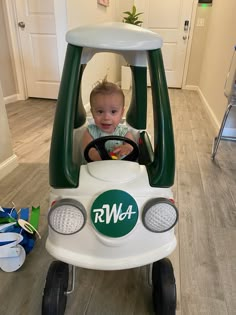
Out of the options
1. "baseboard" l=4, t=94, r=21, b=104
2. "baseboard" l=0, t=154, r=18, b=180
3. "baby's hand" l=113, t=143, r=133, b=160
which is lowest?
"baseboard" l=4, t=94, r=21, b=104

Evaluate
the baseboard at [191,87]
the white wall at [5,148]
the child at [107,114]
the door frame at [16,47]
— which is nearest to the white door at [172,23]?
the baseboard at [191,87]

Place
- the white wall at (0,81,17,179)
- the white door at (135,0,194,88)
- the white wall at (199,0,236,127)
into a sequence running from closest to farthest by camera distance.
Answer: the white wall at (0,81,17,179) < the white wall at (199,0,236,127) < the white door at (135,0,194,88)

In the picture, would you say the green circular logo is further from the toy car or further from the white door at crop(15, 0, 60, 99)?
the white door at crop(15, 0, 60, 99)

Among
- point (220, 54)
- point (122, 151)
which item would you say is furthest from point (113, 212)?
point (220, 54)


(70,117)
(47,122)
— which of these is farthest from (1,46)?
(70,117)

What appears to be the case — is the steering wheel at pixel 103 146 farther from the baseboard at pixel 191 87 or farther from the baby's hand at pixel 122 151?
the baseboard at pixel 191 87

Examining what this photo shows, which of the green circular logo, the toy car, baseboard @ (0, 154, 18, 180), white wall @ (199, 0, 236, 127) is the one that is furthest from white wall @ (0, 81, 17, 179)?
white wall @ (199, 0, 236, 127)

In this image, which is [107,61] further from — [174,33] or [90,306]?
Answer: [90,306]

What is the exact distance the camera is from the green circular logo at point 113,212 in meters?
0.61

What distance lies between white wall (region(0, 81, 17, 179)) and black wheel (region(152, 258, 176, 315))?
3.80 feet

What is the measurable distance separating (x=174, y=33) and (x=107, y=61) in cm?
145

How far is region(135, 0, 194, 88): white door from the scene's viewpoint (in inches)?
157

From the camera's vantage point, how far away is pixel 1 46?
2.95 metres

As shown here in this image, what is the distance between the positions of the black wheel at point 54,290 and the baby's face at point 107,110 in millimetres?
545
